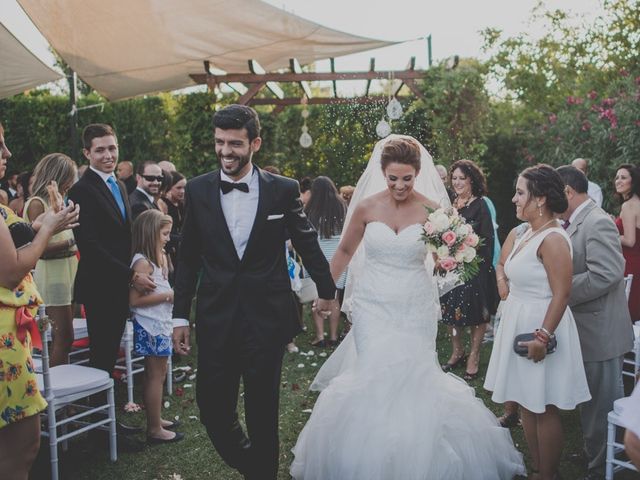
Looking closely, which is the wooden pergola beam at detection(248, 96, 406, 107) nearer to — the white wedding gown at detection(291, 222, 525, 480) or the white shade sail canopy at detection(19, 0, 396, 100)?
the white shade sail canopy at detection(19, 0, 396, 100)

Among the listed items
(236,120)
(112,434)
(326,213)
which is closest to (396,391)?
(236,120)

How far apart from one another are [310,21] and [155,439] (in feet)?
18.9

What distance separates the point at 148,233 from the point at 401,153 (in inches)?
80.0

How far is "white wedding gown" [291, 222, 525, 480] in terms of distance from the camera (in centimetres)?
346

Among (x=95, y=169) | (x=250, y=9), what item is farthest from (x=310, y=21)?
(x=95, y=169)

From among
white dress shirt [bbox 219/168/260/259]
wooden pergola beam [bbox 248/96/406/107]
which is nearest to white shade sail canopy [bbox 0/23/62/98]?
wooden pergola beam [bbox 248/96/406/107]

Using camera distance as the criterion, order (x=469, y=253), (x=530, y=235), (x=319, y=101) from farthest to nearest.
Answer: (x=319, y=101), (x=469, y=253), (x=530, y=235)

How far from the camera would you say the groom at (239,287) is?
3260 millimetres

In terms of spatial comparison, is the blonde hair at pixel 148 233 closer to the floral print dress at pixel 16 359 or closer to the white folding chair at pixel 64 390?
the white folding chair at pixel 64 390

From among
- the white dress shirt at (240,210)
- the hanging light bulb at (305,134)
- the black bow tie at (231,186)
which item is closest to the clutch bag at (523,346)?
the white dress shirt at (240,210)

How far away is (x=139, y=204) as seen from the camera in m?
5.86

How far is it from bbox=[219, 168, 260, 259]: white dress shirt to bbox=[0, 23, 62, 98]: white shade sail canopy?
5.64 m

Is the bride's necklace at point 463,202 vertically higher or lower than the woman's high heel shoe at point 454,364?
higher

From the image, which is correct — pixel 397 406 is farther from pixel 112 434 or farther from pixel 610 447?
pixel 112 434
